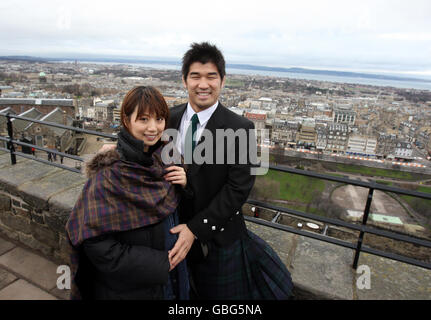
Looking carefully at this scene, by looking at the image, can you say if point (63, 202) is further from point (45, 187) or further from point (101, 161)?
point (101, 161)

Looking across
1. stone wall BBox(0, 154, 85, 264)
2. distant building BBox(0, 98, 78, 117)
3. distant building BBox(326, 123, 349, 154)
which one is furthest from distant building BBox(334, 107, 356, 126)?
stone wall BBox(0, 154, 85, 264)

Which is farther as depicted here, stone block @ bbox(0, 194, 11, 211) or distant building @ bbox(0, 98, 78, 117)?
distant building @ bbox(0, 98, 78, 117)

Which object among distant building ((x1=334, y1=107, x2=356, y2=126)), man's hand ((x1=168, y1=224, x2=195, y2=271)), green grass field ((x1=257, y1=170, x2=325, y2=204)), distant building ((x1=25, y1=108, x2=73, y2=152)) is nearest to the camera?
man's hand ((x1=168, y1=224, x2=195, y2=271))

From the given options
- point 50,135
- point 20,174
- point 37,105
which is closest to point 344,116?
point 37,105

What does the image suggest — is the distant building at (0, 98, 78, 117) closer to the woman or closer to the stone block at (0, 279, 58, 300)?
the stone block at (0, 279, 58, 300)

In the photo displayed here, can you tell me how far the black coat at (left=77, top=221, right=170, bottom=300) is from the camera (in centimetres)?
110

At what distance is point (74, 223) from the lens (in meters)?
1.12

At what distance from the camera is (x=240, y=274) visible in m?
1.48

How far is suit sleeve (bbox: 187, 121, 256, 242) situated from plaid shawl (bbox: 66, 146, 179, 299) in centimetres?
20

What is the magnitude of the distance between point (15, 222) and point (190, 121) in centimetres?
204

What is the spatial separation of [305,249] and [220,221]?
3.08 feet

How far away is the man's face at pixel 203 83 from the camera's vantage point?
139 cm

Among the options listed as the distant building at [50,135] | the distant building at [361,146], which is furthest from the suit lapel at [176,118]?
the distant building at [361,146]
